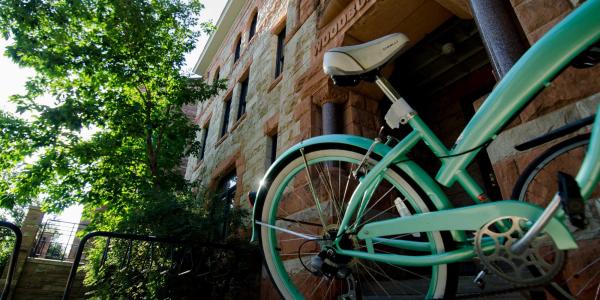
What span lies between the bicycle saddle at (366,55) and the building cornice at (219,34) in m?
12.1

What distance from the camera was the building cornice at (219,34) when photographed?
12623 mm

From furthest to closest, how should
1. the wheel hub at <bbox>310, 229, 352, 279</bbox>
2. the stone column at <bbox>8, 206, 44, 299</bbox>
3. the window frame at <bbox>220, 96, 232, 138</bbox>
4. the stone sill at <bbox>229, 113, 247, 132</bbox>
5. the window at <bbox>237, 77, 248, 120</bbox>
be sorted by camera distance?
the window frame at <bbox>220, 96, 232, 138</bbox> → the window at <bbox>237, 77, 248, 120</bbox> → the stone column at <bbox>8, 206, 44, 299</bbox> → the stone sill at <bbox>229, 113, 247, 132</bbox> → the wheel hub at <bbox>310, 229, 352, 279</bbox>

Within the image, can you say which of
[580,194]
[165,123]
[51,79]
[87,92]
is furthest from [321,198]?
[51,79]

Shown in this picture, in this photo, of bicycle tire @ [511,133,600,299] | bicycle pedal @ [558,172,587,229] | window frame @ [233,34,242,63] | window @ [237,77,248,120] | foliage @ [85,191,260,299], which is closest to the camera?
bicycle pedal @ [558,172,587,229]

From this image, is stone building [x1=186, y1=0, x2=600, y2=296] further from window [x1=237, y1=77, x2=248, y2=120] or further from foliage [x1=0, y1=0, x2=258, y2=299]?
foliage [x1=0, y1=0, x2=258, y2=299]

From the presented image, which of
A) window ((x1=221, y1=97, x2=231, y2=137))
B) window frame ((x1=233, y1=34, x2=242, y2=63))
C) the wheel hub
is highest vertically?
window frame ((x1=233, y1=34, x2=242, y2=63))

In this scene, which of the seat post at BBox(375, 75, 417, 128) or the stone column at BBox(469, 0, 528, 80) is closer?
the seat post at BBox(375, 75, 417, 128)

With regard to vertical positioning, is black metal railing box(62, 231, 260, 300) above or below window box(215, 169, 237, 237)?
Result: below

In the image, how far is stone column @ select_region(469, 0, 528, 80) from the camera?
1795 millimetres

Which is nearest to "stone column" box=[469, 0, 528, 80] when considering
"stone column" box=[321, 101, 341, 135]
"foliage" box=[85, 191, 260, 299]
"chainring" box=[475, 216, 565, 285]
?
"chainring" box=[475, 216, 565, 285]

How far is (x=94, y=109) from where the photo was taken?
739 centimetres

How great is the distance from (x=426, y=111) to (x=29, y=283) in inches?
465

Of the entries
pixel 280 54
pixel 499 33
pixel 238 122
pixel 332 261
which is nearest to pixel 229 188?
pixel 238 122

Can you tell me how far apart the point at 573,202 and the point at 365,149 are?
800 millimetres
